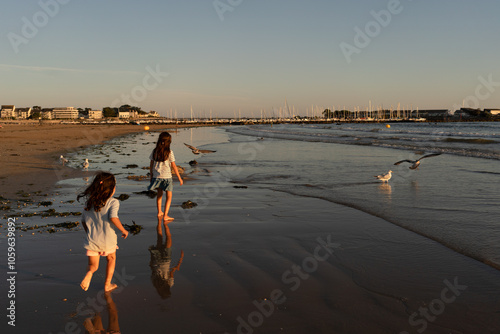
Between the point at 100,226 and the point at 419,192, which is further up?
the point at 100,226

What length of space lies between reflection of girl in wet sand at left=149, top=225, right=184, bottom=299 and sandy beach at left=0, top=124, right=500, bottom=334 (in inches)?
1.7

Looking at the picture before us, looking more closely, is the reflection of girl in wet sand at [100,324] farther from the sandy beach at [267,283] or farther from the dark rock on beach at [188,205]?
the dark rock on beach at [188,205]

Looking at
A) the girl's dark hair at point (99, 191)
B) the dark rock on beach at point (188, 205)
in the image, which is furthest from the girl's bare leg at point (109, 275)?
the dark rock on beach at point (188, 205)

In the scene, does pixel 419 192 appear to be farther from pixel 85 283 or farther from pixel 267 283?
pixel 85 283

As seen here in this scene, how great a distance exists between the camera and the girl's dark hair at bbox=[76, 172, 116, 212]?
14.9 feet

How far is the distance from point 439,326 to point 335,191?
26.4 ft

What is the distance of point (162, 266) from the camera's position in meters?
5.36

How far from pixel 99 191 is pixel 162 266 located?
58.5 inches

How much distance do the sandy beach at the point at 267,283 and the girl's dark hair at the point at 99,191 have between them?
1038 millimetres

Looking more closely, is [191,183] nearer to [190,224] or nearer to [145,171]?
[145,171]

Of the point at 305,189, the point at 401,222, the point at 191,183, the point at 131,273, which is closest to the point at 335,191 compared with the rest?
the point at 305,189

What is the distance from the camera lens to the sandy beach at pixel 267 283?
389 cm

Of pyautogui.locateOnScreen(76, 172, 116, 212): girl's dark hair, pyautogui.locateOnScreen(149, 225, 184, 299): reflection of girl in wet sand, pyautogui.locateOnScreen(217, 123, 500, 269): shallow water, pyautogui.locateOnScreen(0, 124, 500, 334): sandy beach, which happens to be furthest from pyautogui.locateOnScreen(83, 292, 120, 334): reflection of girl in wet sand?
pyautogui.locateOnScreen(217, 123, 500, 269): shallow water

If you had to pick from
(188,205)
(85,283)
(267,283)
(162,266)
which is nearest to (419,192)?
(188,205)
